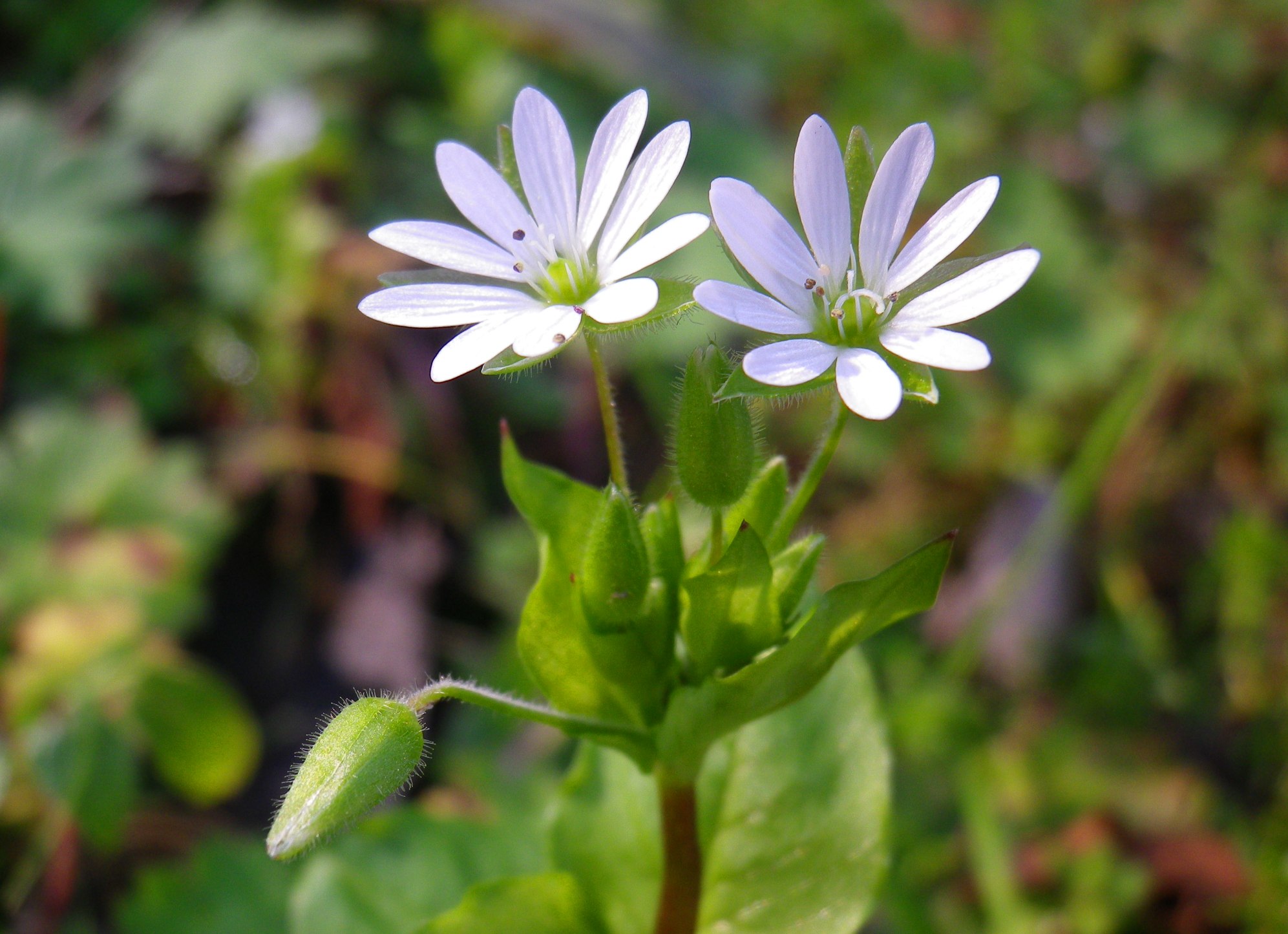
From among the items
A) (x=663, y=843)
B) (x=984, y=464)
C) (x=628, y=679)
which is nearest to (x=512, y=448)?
(x=628, y=679)

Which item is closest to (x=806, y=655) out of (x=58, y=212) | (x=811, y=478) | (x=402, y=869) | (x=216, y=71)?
(x=811, y=478)

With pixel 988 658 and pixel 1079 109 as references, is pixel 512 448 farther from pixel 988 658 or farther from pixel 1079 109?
pixel 1079 109

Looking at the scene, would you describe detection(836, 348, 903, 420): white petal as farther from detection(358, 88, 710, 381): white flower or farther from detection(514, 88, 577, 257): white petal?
detection(514, 88, 577, 257): white petal

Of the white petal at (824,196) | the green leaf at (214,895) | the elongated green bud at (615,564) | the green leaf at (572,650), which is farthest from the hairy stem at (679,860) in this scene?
the green leaf at (214,895)

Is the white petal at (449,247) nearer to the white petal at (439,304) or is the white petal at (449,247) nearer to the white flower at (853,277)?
the white petal at (439,304)

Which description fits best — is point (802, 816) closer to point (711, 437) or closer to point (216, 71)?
point (711, 437)

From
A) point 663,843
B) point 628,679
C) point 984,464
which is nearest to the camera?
point 628,679

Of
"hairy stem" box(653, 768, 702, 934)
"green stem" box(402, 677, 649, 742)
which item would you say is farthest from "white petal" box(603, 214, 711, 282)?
"hairy stem" box(653, 768, 702, 934)

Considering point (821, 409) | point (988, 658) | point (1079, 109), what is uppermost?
point (1079, 109)
